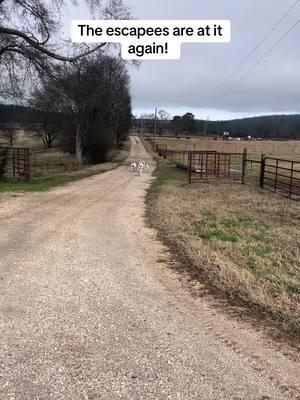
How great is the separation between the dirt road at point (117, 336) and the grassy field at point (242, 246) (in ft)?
1.52

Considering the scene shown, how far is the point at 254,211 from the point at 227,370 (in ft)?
30.0

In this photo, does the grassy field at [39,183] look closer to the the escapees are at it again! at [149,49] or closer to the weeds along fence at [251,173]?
the weeds along fence at [251,173]

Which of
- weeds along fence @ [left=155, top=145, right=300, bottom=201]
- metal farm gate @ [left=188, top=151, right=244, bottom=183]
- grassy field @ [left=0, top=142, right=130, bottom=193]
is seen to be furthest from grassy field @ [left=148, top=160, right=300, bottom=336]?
metal farm gate @ [left=188, top=151, right=244, bottom=183]

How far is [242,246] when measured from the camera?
8031mm

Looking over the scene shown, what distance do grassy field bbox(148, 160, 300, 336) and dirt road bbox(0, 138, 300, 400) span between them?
18.3 inches

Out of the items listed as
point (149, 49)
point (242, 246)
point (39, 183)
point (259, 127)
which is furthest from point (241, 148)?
point (149, 49)

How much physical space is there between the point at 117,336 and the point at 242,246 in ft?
13.7

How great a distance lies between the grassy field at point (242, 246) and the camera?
5.38 meters

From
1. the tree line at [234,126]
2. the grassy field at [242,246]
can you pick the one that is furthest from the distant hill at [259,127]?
the grassy field at [242,246]

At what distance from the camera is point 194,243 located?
823cm

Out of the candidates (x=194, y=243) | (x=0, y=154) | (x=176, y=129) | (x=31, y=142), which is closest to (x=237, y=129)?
(x=176, y=129)

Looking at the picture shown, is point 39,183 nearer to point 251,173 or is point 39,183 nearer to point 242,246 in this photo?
point 251,173

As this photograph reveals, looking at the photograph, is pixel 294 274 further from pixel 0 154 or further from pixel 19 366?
pixel 0 154

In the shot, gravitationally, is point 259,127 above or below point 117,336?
above
